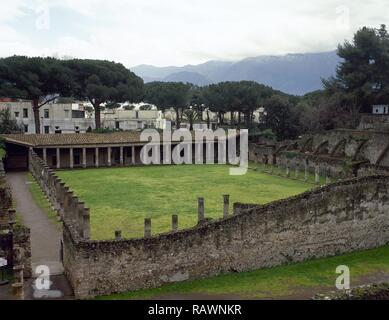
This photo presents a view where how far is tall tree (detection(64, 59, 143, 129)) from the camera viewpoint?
2275 inches

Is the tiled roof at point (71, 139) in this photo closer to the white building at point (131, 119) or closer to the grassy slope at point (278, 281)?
the white building at point (131, 119)

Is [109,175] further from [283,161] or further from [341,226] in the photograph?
[341,226]

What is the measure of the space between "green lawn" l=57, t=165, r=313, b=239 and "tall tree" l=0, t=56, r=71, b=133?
12.7 m

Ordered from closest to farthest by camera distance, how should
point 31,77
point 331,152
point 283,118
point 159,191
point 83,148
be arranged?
point 159,191 < point 331,152 < point 83,148 < point 31,77 < point 283,118

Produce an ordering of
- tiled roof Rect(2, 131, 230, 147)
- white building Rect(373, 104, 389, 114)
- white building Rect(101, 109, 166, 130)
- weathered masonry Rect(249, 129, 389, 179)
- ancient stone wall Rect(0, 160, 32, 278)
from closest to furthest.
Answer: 1. ancient stone wall Rect(0, 160, 32, 278)
2. weathered masonry Rect(249, 129, 389, 179)
3. tiled roof Rect(2, 131, 230, 147)
4. white building Rect(373, 104, 389, 114)
5. white building Rect(101, 109, 166, 130)

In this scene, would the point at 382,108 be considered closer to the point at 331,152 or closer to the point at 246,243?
the point at 331,152

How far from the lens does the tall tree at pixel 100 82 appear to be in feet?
190

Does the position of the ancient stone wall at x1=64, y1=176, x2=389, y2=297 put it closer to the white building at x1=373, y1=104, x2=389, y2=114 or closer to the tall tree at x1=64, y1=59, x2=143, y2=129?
the white building at x1=373, y1=104, x2=389, y2=114

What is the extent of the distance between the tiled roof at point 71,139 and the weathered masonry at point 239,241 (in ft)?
95.2

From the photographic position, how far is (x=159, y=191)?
114 feet

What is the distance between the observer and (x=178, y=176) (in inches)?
1692

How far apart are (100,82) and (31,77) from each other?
8.49 metres

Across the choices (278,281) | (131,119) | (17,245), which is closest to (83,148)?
(131,119)

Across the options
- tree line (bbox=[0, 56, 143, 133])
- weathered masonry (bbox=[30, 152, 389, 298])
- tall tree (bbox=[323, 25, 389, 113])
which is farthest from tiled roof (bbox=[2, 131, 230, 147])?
weathered masonry (bbox=[30, 152, 389, 298])
